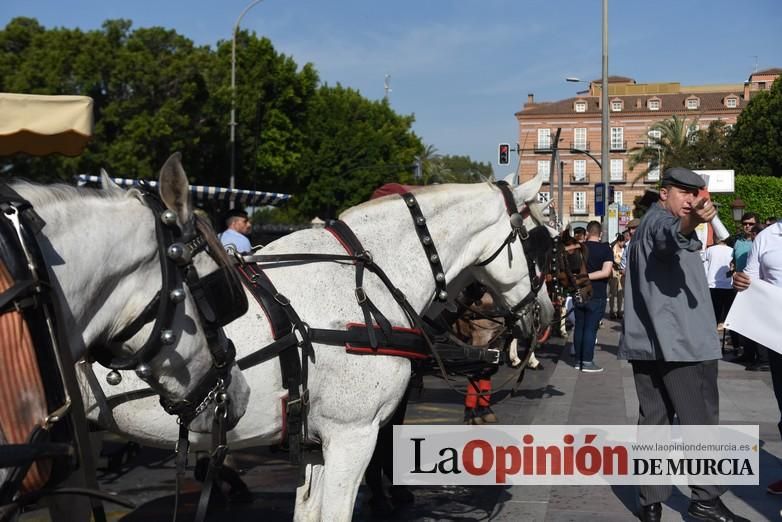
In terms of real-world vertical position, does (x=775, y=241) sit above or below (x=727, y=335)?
above

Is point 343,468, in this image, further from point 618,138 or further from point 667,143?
point 618,138

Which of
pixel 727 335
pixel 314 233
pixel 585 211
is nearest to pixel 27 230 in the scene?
pixel 314 233

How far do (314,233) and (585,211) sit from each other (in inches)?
3625

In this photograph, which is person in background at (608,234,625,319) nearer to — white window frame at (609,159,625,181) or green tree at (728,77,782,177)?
green tree at (728,77,782,177)

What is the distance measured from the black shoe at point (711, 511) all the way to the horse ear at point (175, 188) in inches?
155

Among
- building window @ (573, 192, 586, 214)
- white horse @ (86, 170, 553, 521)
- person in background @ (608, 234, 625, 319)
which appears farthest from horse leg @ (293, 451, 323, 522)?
building window @ (573, 192, 586, 214)

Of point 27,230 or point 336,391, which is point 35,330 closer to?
point 27,230

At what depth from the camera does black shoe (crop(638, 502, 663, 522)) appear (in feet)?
16.8

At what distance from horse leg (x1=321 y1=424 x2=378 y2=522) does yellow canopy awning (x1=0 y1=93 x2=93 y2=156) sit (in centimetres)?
211

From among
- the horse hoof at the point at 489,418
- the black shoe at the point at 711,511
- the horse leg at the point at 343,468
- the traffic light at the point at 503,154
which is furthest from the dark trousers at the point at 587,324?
the traffic light at the point at 503,154

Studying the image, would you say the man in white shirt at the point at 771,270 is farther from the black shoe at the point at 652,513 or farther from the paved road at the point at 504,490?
the black shoe at the point at 652,513

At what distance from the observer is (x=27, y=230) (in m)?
2.10

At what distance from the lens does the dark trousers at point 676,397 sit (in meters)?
4.98

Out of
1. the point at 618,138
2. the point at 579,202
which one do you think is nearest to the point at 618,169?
the point at 618,138
